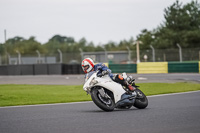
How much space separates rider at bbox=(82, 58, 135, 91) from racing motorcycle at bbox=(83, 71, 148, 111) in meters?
0.10

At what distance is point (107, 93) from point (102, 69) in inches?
22.0

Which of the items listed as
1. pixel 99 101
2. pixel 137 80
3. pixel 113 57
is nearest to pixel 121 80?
pixel 99 101

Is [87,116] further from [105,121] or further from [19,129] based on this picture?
[19,129]

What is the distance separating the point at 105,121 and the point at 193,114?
1.84 m

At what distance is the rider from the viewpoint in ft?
27.9

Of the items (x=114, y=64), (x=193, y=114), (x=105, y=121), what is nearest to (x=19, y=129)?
(x=105, y=121)

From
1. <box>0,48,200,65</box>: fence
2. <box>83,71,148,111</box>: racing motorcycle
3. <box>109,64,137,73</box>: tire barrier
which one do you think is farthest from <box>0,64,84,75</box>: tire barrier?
<box>83,71,148,111</box>: racing motorcycle

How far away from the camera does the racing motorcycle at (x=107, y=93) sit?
827cm

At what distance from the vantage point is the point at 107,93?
856 cm

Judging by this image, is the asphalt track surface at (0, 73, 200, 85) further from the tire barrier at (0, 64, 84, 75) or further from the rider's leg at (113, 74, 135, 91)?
the rider's leg at (113, 74, 135, 91)

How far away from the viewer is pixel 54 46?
126625 millimetres

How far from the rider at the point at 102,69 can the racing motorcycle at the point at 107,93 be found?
101mm

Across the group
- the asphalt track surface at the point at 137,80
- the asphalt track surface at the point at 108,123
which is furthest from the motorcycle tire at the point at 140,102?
the asphalt track surface at the point at 137,80

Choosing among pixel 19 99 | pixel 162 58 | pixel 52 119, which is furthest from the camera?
pixel 162 58
